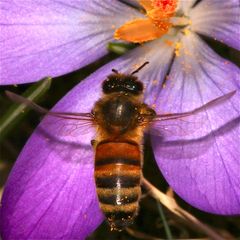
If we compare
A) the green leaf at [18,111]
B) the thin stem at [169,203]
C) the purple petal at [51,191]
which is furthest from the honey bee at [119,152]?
the thin stem at [169,203]

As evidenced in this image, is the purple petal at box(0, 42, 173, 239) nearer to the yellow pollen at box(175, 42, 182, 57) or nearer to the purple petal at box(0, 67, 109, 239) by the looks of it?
the purple petal at box(0, 67, 109, 239)

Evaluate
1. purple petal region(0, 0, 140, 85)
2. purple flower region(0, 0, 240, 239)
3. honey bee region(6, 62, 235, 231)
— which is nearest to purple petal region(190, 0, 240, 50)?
purple flower region(0, 0, 240, 239)

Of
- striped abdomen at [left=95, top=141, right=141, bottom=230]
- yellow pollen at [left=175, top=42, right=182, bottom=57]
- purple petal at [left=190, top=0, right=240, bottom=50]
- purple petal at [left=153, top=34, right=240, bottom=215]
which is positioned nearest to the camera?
striped abdomen at [left=95, top=141, right=141, bottom=230]

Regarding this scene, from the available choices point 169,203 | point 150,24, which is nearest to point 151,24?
point 150,24

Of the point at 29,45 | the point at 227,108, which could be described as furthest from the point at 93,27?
the point at 227,108

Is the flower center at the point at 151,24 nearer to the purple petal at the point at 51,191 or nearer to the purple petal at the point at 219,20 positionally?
the purple petal at the point at 219,20

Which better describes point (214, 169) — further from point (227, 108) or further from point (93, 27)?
point (93, 27)
